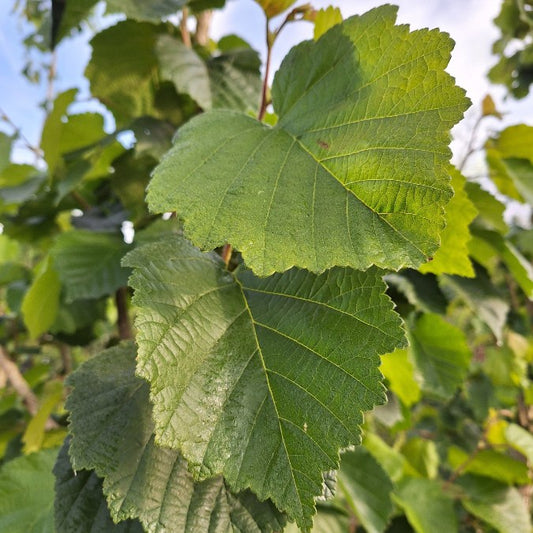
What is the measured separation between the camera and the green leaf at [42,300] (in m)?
0.79

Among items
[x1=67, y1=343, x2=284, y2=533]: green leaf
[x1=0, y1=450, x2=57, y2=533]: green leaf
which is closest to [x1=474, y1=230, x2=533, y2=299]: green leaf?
[x1=67, y1=343, x2=284, y2=533]: green leaf

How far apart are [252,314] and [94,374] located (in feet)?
0.48

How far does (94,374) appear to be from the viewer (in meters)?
0.40

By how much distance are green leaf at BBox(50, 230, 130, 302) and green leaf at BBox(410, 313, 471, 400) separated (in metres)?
0.47

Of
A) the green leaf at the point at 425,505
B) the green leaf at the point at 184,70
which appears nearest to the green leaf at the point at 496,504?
the green leaf at the point at 425,505

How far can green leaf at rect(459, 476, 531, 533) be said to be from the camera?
3.52ft

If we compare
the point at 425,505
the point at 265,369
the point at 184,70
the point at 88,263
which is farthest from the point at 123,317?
the point at 425,505

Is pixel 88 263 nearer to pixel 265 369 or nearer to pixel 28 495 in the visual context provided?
pixel 28 495

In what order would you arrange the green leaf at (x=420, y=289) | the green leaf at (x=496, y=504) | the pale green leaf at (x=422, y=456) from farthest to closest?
the pale green leaf at (x=422, y=456) < the green leaf at (x=496, y=504) < the green leaf at (x=420, y=289)

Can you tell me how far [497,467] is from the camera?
1127mm

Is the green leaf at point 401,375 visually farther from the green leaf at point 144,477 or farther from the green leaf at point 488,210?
the green leaf at point 144,477

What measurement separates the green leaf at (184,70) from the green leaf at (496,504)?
110cm

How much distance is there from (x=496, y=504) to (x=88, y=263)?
109 centimetres

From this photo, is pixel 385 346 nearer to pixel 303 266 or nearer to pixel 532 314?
pixel 303 266
